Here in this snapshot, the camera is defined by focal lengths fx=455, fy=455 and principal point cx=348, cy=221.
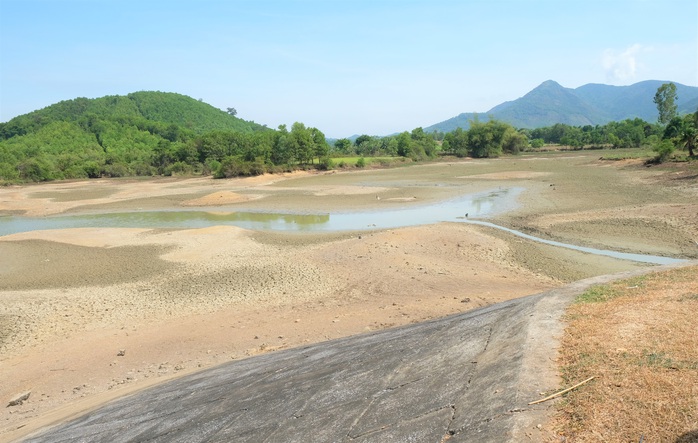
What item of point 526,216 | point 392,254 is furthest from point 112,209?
point 526,216

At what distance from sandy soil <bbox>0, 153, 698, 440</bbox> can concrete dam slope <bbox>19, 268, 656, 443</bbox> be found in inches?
99.2

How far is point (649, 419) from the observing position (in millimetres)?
4285

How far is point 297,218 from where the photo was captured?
1331 inches

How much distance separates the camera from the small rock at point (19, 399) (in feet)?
32.6

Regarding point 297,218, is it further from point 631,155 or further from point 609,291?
point 631,155

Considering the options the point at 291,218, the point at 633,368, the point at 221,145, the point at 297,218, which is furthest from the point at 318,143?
the point at 633,368

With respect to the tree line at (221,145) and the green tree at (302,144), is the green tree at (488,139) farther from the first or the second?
the green tree at (302,144)

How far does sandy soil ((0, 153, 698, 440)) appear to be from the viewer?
465 inches

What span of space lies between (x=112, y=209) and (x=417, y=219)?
94.1 feet

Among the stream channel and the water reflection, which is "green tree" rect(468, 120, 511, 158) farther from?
the water reflection

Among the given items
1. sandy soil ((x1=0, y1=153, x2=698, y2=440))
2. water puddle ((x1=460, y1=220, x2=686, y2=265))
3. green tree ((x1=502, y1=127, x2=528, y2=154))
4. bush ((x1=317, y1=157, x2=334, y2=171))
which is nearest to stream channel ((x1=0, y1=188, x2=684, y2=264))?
water puddle ((x1=460, y1=220, x2=686, y2=265))

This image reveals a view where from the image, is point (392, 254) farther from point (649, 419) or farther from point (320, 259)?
point (649, 419)

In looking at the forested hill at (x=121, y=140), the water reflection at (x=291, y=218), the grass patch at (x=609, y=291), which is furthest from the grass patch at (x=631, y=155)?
the grass patch at (x=609, y=291)

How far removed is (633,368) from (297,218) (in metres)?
29.5
